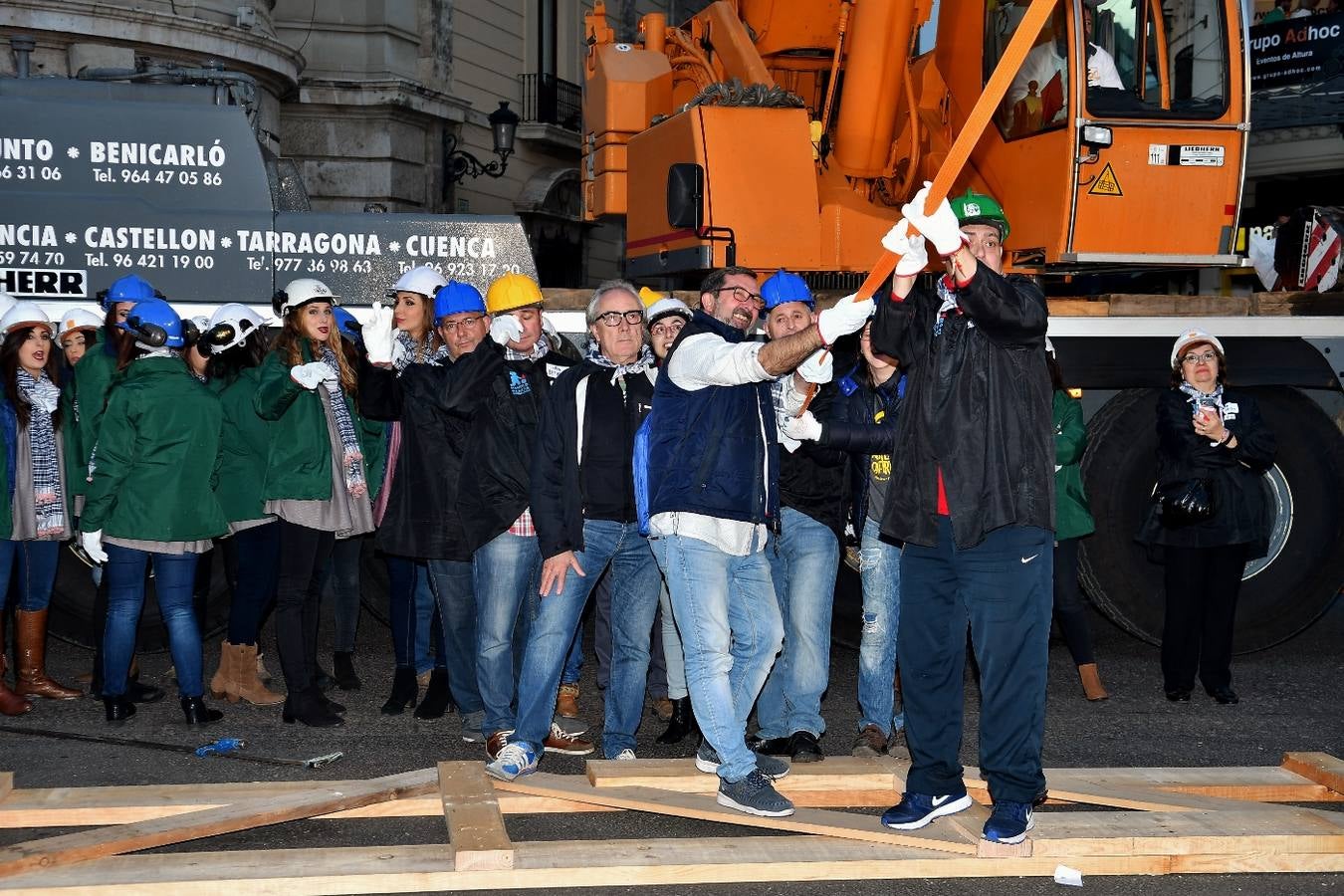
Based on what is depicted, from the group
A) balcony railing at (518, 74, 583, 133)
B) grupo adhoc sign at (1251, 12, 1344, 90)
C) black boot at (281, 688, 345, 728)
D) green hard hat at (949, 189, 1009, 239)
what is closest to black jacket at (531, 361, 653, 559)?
green hard hat at (949, 189, 1009, 239)

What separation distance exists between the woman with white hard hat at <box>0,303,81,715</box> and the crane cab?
15.6 feet

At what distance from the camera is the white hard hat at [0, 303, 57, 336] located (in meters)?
6.65

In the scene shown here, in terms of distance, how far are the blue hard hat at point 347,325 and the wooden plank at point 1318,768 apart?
4.25 metres

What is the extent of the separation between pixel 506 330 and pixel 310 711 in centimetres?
189

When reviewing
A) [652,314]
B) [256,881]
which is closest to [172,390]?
[652,314]

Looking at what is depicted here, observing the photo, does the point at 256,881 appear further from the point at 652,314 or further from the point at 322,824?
the point at 652,314

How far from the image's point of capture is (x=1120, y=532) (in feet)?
25.7

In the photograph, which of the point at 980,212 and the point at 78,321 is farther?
the point at 78,321

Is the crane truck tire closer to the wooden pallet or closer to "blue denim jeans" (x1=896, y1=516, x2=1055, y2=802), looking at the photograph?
the wooden pallet

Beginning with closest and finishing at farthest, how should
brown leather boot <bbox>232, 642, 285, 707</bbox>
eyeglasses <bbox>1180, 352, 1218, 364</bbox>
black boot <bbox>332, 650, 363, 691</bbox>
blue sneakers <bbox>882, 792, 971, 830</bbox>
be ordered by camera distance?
1. blue sneakers <bbox>882, 792, 971, 830</bbox>
2. brown leather boot <bbox>232, 642, 285, 707</bbox>
3. eyeglasses <bbox>1180, 352, 1218, 364</bbox>
4. black boot <bbox>332, 650, 363, 691</bbox>

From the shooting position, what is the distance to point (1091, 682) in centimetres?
698

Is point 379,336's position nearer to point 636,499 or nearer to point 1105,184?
point 636,499

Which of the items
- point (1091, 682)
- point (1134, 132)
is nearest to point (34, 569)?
point (1091, 682)

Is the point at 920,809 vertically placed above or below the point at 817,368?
below
